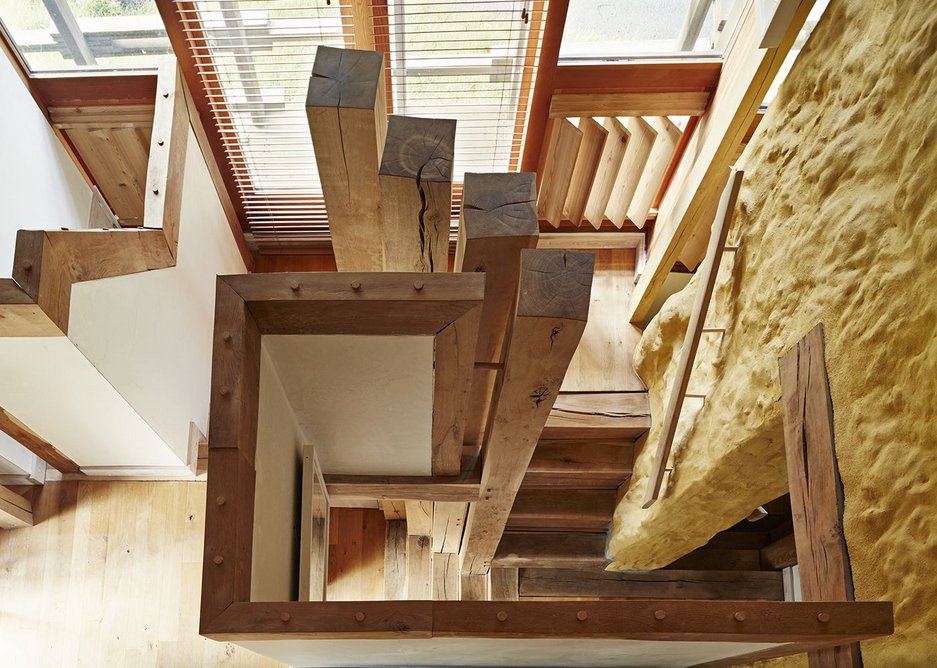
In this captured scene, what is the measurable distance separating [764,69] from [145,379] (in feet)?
8.63

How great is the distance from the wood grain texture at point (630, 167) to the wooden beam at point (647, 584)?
2.31 meters

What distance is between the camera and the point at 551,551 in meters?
5.22

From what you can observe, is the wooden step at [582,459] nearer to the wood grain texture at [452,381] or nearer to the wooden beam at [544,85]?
the wooden beam at [544,85]

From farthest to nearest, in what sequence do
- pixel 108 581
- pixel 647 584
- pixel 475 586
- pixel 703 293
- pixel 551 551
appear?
pixel 647 584 → pixel 475 586 → pixel 551 551 → pixel 108 581 → pixel 703 293

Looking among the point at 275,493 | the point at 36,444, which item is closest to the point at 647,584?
the point at 36,444

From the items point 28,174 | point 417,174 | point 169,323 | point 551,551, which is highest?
point 28,174

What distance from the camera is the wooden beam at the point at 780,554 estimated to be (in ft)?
17.5

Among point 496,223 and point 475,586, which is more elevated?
point 496,223

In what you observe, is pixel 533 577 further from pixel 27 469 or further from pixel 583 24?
pixel 583 24

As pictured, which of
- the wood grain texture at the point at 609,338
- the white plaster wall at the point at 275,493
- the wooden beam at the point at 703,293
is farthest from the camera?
the wood grain texture at the point at 609,338

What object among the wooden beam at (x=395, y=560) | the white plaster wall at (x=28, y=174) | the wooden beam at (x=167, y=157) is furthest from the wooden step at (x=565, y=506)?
the white plaster wall at (x=28, y=174)

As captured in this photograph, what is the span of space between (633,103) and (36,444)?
358cm

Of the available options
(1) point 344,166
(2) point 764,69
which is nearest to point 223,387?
(1) point 344,166

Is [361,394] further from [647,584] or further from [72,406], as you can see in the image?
[647,584]
